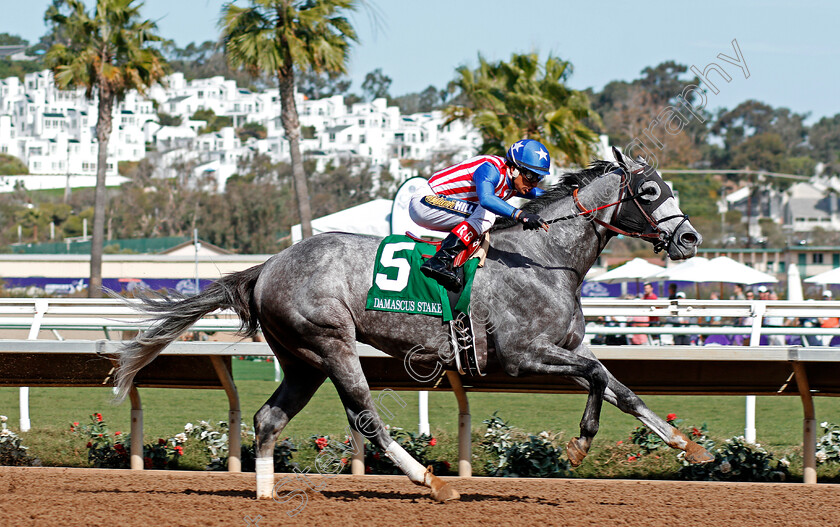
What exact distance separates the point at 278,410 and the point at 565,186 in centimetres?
206

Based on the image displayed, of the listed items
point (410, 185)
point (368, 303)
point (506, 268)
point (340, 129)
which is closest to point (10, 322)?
point (368, 303)

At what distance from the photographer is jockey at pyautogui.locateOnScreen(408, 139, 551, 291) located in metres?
5.04

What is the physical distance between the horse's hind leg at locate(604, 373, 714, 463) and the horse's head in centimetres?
76

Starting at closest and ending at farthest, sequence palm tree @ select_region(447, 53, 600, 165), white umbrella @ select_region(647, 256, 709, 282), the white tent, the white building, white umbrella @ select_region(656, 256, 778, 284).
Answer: the white tent < white umbrella @ select_region(656, 256, 778, 284) < white umbrella @ select_region(647, 256, 709, 282) < palm tree @ select_region(447, 53, 600, 165) < the white building

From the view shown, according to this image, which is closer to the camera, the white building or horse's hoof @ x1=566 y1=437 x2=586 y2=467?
horse's hoof @ x1=566 y1=437 x2=586 y2=467

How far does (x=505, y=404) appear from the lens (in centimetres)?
1073

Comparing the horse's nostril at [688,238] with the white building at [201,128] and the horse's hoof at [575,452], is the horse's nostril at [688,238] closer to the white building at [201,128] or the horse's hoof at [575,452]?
the horse's hoof at [575,452]

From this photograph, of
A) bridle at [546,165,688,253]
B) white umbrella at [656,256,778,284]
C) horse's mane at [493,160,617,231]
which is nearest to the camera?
bridle at [546,165,688,253]

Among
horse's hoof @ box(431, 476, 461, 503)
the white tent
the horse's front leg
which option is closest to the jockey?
the horse's front leg

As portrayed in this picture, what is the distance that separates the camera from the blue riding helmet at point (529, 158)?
5.16 metres

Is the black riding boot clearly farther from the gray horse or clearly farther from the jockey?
the gray horse

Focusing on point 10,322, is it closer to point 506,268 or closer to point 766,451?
point 506,268

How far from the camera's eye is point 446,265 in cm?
504

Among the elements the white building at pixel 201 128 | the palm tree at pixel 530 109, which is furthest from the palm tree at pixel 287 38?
the white building at pixel 201 128
